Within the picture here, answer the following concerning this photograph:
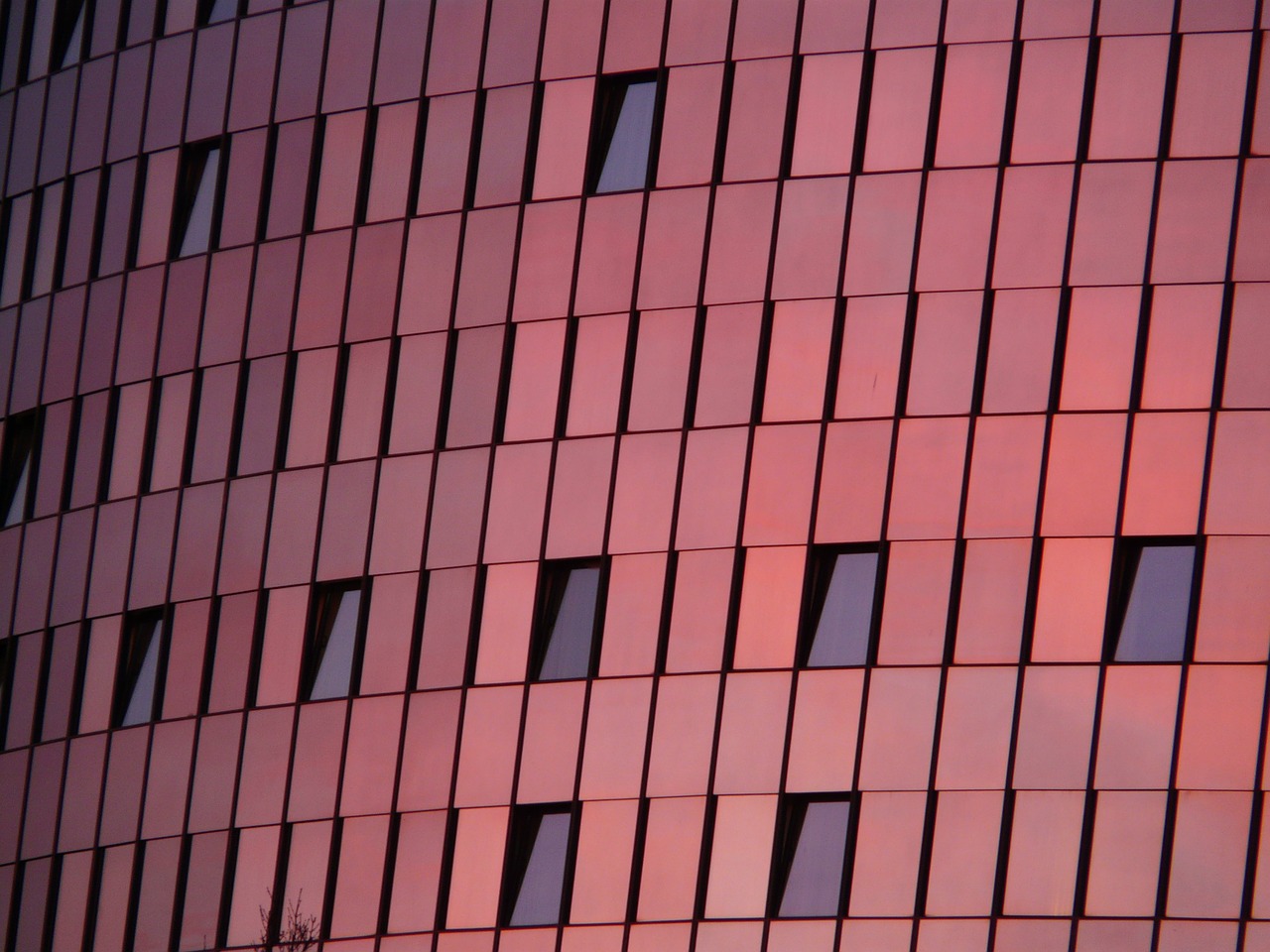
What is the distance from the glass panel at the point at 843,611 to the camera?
1764 inches

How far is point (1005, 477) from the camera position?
44375 millimetres

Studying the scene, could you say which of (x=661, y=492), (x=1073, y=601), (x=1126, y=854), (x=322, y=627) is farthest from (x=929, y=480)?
(x=322, y=627)

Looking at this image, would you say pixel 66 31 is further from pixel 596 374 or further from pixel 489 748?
pixel 489 748

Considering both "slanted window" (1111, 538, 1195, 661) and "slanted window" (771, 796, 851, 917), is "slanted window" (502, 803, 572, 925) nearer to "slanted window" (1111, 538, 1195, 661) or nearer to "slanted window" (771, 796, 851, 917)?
"slanted window" (771, 796, 851, 917)

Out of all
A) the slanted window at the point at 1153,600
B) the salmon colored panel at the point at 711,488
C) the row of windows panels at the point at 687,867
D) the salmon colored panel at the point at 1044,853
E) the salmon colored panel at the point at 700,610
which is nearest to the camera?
the row of windows panels at the point at 687,867

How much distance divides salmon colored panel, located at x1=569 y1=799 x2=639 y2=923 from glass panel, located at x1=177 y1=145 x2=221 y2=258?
1407 centimetres

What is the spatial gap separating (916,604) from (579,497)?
6.30 meters

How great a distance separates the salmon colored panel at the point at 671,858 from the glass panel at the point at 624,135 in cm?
1079

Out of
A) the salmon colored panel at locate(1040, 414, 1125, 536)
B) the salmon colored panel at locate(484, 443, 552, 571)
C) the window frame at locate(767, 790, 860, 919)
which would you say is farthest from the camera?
the salmon colored panel at locate(484, 443, 552, 571)

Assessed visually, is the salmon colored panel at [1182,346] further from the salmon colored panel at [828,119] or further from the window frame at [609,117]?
the window frame at [609,117]

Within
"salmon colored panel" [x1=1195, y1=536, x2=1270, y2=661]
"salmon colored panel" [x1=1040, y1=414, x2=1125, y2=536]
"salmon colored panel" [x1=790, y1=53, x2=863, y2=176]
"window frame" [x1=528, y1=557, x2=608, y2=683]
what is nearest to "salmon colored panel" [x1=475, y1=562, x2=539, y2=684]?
"window frame" [x1=528, y1=557, x2=608, y2=683]

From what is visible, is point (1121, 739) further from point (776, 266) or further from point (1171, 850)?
point (776, 266)

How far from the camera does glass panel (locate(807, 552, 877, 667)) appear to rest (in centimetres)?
4481

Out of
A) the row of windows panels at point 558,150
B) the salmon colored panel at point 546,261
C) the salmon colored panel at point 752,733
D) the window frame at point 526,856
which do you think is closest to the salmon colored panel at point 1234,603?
the row of windows panels at point 558,150
